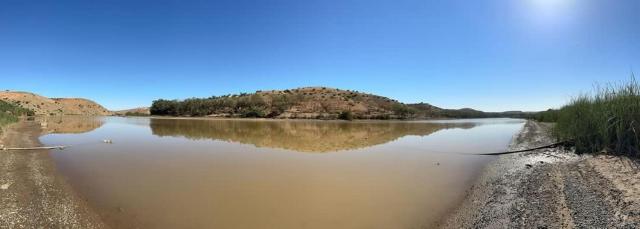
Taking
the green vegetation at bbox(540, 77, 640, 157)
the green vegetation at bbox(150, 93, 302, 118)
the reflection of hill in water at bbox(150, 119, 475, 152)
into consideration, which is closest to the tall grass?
the green vegetation at bbox(540, 77, 640, 157)

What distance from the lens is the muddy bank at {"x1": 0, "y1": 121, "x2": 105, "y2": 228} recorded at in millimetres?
4727

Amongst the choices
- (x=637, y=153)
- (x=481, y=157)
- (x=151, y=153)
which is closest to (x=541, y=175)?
(x=637, y=153)

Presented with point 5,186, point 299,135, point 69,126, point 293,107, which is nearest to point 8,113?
point 69,126

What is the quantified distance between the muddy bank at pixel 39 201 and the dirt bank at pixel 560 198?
5.52 m

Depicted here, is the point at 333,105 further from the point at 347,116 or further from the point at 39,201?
the point at 39,201

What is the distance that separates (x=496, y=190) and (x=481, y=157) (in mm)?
6065

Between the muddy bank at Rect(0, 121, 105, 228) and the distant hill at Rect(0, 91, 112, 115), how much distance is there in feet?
280

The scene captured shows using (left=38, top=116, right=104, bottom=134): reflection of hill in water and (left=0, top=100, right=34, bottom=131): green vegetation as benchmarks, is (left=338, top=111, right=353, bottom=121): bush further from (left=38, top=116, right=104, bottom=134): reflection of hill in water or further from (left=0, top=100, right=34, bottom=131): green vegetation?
(left=0, top=100, right=34, bottom=131): green vegetation

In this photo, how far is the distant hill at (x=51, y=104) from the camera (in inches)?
3226

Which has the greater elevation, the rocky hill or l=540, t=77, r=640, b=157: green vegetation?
the rocky hill

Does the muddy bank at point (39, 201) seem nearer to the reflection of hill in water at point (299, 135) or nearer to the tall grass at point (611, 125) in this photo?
the reflection of hill in water at point (299, 135)

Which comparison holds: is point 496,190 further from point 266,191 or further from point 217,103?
point 217,103

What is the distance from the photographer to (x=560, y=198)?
5.38 metres

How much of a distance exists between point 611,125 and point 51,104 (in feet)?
390
